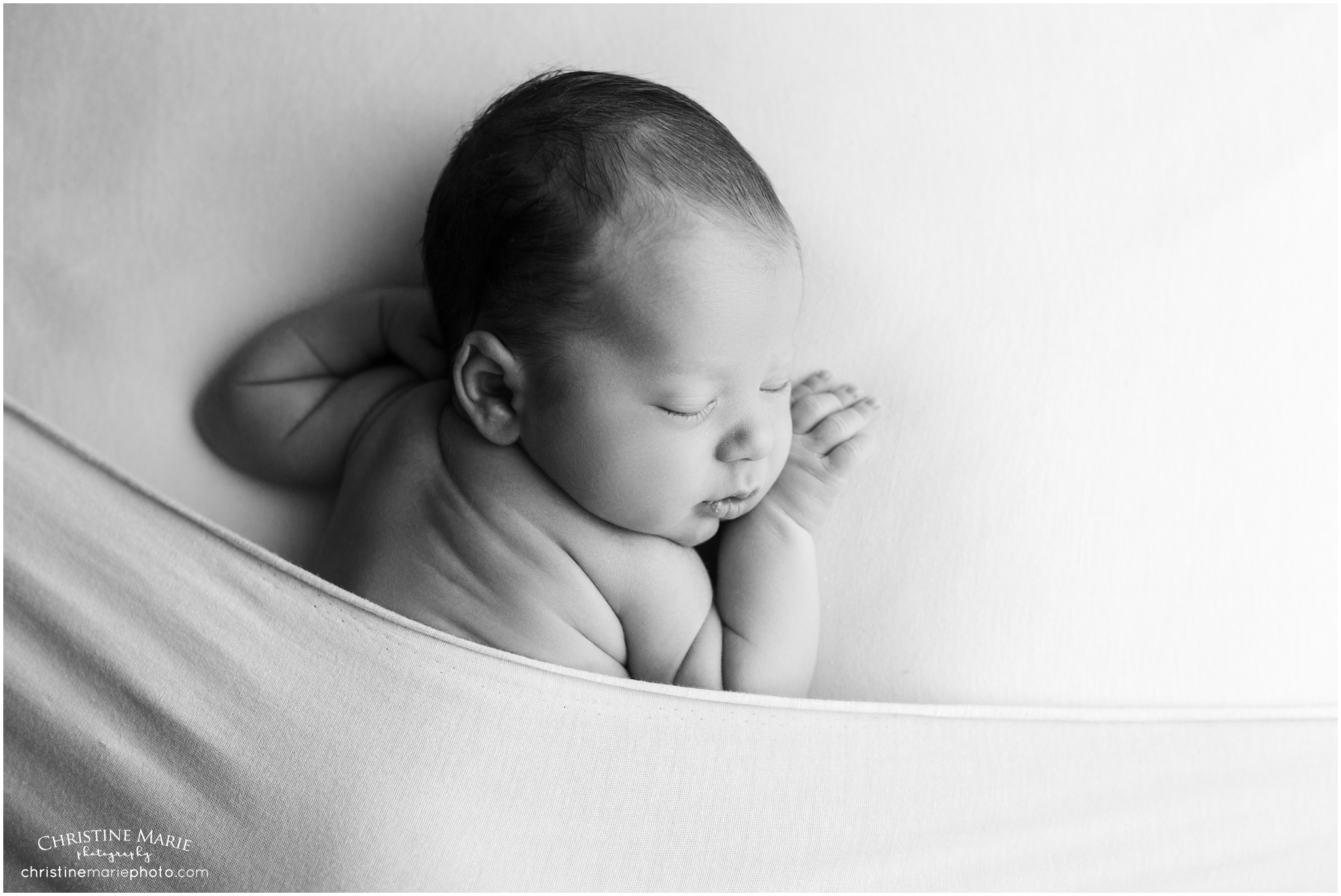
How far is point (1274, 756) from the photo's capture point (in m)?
0.94

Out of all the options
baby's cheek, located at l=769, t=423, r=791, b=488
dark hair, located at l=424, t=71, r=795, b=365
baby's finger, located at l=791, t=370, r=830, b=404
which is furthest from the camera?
baby's finger, located at l=791, t=370, r=830, b=404

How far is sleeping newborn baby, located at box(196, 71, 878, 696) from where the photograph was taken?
0.80 metres

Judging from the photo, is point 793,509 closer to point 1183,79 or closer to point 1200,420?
point 1200,420

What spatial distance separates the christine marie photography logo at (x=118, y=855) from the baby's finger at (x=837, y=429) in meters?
0.60

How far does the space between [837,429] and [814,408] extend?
28 millimetres

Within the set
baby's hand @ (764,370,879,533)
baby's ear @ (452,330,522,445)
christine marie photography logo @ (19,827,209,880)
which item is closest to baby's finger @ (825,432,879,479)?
baby's hand @ (764,370,879,533)

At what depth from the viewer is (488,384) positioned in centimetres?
89

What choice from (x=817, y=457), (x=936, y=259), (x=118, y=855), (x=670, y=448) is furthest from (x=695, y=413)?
(x=118, y=855)

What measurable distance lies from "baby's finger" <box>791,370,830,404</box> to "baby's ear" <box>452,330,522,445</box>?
267mm

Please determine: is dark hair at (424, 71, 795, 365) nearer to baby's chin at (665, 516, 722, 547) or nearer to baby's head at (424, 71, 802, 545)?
baby's head at (424, 71, 802, 545)

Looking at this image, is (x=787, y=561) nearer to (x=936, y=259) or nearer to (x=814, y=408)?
(x=814, y=408)

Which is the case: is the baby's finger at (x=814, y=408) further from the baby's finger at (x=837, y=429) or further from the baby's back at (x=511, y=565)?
the baby's back at (x=511, y=565)

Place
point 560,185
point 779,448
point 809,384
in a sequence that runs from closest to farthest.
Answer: point 560,185, point 779,448, point 809,384

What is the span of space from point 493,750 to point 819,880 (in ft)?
0.92
